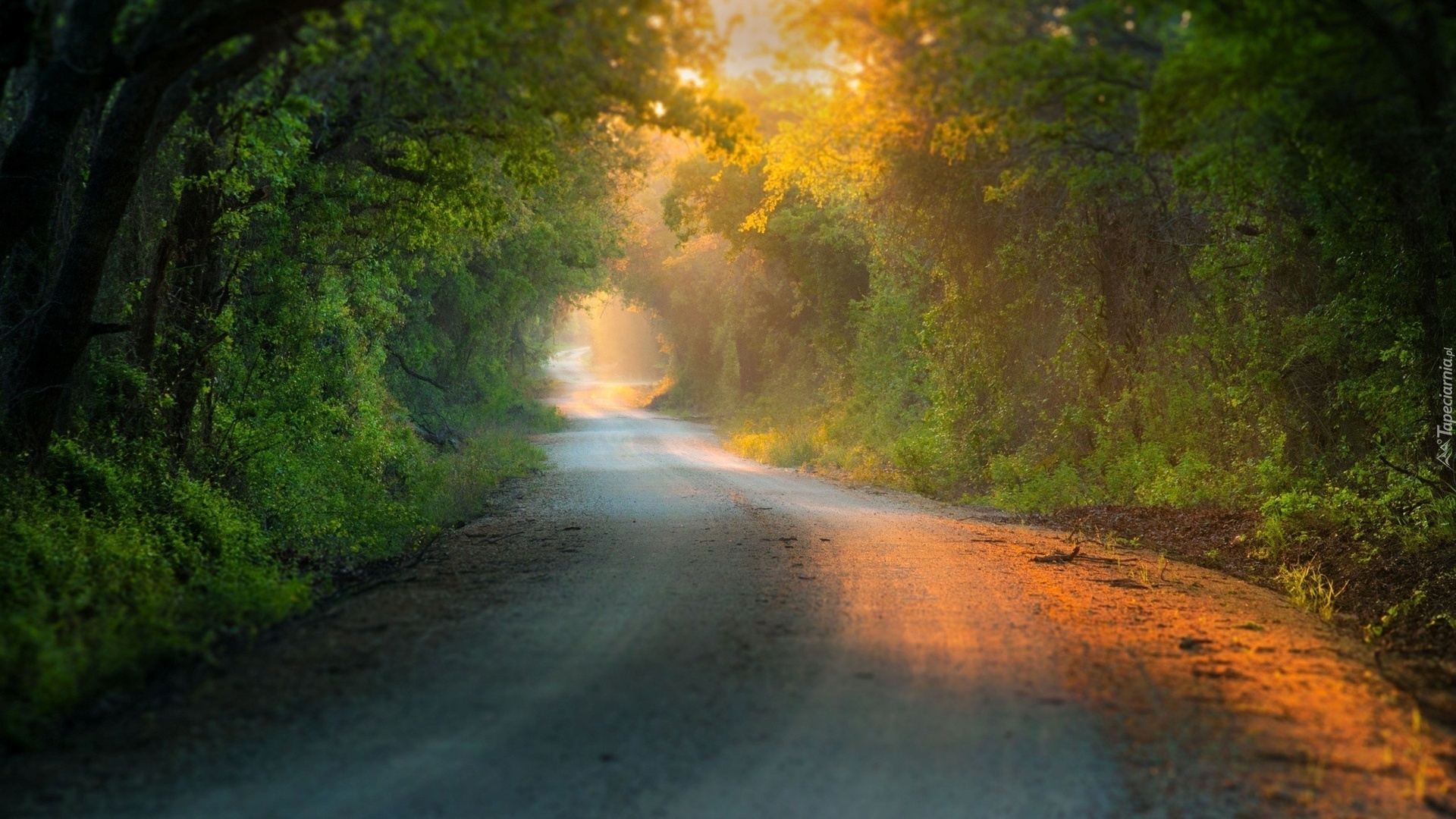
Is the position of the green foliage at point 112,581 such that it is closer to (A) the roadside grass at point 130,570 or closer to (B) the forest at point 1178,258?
(A) the roadside grass at point 130,570

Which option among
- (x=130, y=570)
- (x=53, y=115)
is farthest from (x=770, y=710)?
(x=53, y=115)

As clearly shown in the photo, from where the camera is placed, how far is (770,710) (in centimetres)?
523

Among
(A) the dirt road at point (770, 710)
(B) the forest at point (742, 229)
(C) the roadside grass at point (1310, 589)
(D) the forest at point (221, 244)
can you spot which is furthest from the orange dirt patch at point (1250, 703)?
(D) the forest at point (221, 244)

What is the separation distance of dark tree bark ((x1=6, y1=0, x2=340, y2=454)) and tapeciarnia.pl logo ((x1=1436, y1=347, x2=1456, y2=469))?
444 inches

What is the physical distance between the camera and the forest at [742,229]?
6367 mm

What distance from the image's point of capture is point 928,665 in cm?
607

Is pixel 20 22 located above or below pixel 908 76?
below

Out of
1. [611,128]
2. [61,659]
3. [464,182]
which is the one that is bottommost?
[61,659]

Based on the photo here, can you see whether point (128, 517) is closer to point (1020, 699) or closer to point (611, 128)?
point (1020, 699)

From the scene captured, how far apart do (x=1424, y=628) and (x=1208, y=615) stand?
1.57m

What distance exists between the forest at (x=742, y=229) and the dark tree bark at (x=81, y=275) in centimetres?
3

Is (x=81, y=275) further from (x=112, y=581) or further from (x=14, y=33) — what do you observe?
(x=112, y=581)

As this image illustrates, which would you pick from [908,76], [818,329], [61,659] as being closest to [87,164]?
[61,659]

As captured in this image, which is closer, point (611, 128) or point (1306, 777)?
point (1306, 777)
